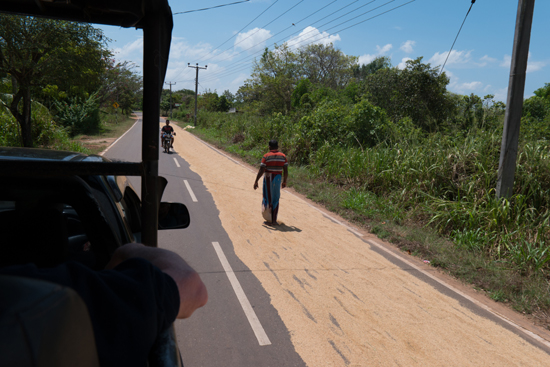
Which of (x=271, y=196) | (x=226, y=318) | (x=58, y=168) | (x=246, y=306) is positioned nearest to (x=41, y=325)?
(x=58, y=168)

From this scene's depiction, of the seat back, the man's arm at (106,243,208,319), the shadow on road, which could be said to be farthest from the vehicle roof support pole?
the shadow on road

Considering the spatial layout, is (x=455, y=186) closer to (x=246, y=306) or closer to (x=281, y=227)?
(x=281, y=227)

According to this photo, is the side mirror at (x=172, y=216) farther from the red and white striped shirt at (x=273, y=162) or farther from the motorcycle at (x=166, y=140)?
the motorcycle at (x=166, y=140)

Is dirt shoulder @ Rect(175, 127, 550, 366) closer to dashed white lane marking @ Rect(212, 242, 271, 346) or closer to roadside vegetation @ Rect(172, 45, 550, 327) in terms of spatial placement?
dashed white lane marking @ Rect(212, 242, 271, 346)

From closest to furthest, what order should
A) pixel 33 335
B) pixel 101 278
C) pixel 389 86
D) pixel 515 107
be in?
1. pixel 33 335
2. pixel 101 278
3. pixel 515 107
4. pixel 389 86

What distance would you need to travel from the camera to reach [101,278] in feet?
2.49

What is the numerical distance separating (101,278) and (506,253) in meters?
7.08

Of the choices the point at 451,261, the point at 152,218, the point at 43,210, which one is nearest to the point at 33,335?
the point at 152,218

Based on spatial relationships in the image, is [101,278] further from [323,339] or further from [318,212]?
[318,212]

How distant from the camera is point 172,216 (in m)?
2.13

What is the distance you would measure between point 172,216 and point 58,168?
0.94m

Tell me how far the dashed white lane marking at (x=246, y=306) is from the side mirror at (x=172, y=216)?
1969mm

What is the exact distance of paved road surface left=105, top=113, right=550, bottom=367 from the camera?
11.7 ft

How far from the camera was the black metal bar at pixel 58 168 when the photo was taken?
3.90ft
